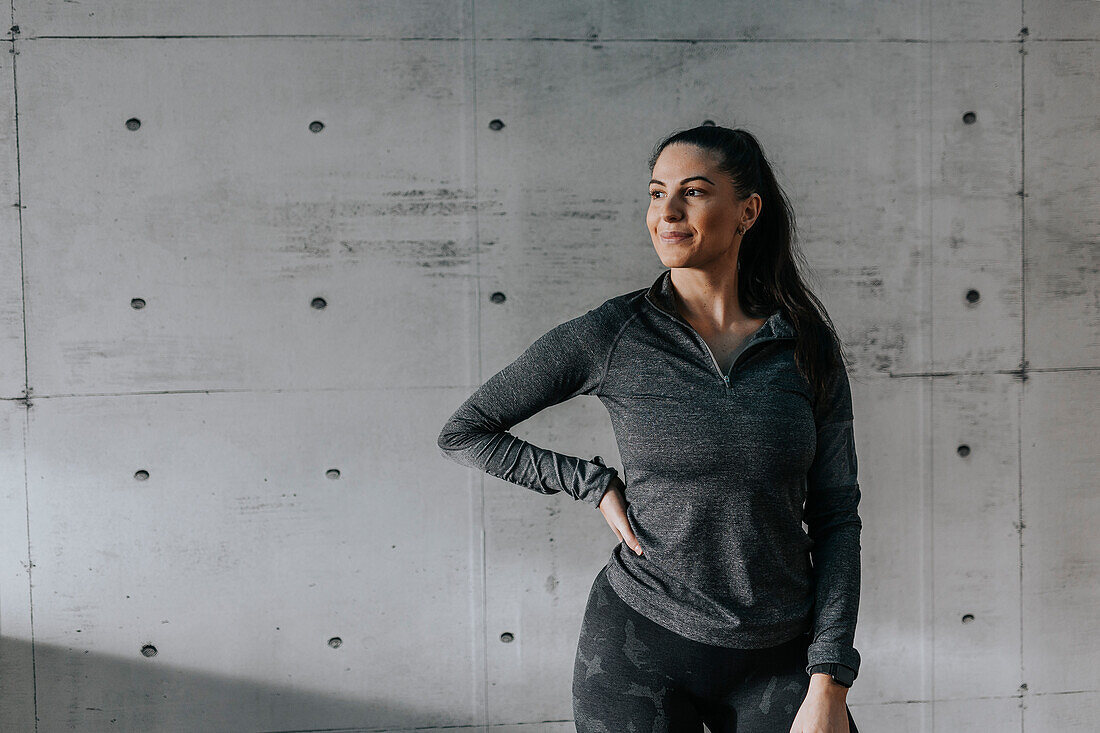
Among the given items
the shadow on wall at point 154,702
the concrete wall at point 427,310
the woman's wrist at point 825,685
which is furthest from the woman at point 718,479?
the shadow on wall at point 154,702

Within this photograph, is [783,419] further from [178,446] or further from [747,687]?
[178,446]

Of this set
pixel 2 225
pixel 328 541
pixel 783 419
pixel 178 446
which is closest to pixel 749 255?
pixel 783 419

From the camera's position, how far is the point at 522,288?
199 centimetres

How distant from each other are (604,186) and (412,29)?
57cm

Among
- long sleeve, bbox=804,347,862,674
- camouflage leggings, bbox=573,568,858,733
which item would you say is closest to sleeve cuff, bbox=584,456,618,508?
camouflage leggings, bbox=573,568,858,733

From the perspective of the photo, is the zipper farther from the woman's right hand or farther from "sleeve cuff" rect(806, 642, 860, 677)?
"sleeve cuff" rect(806, 642, 860, 677)

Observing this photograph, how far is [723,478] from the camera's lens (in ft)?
3.53

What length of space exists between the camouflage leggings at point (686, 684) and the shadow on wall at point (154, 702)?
106cm

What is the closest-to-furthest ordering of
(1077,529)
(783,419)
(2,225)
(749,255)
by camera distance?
(783,419)
(749,255)
(2,225)
(1077,529)

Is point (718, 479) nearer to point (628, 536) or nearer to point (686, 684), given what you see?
point (628, 536)

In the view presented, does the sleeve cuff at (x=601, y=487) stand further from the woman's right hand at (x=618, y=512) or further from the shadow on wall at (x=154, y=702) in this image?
the shadow on wall at (x=154, y=702)

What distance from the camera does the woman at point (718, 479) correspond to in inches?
42.5

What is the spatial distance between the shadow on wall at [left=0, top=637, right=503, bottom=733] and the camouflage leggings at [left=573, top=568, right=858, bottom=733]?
1.06 meters

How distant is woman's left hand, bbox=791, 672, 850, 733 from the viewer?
104 centimetres
